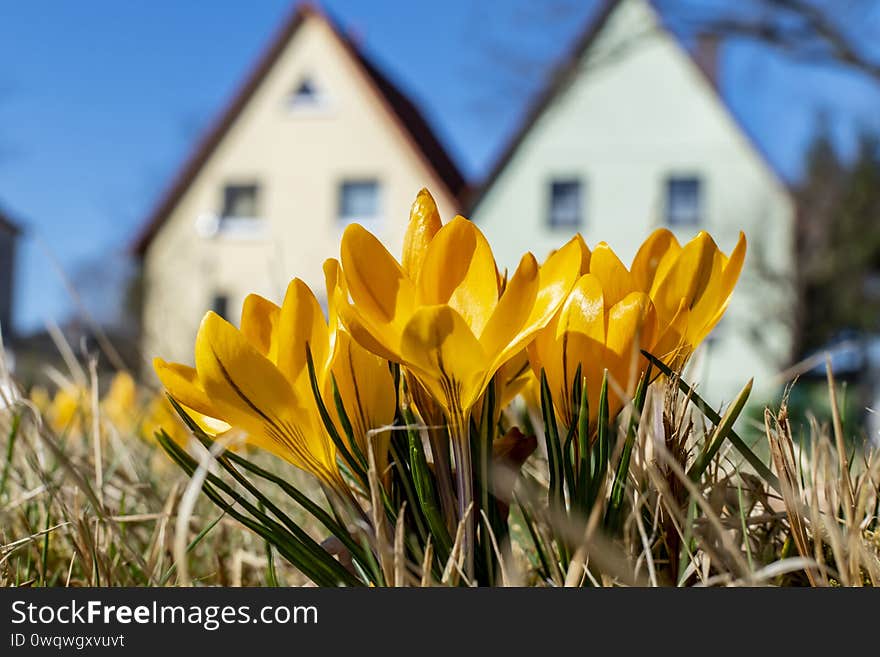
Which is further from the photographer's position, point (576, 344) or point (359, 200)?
point (359, 200)

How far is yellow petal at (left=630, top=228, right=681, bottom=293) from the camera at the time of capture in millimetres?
671

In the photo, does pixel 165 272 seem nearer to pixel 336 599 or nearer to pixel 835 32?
pixel 835 32

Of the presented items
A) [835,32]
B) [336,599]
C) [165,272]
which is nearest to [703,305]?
[336,599]

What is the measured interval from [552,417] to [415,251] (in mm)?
147

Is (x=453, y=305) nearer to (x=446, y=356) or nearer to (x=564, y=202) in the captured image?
(x=446, y=356)

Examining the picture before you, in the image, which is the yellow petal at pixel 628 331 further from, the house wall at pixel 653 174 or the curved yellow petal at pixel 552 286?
the house wall at pixel 653 174

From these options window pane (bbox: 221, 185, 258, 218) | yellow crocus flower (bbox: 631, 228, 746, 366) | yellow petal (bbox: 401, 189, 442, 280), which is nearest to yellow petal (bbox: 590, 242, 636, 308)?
yellow crocus flower (bbox: 631, 228, 746, 366)

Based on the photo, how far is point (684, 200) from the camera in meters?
14.3

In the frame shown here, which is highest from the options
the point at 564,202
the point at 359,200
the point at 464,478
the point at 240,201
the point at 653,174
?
the point at 240,201

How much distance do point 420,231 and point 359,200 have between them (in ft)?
48.3

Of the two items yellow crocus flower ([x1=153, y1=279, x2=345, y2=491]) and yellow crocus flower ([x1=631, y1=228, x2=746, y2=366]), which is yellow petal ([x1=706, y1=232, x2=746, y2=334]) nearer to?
yellow crocus flower ([x1=631, y1=228, x2=746, y2=366])

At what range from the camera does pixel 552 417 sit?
60 centimetres

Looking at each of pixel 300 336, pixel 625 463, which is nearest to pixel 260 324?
pixel 300 336

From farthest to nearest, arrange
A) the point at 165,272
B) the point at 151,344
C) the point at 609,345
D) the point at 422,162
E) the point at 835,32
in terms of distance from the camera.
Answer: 1. the point at 165,272
2. the point at 422,162
3. the point at 835,32
4. the point at 151,344
5. the point at 609,345
